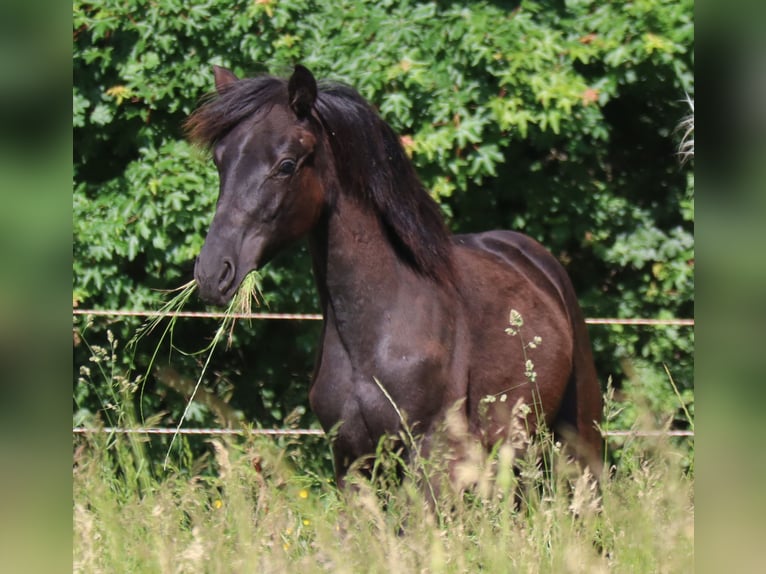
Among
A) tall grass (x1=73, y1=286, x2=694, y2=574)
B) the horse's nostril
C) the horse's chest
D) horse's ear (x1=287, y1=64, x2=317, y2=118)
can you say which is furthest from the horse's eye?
tall grass (x1=73, y1=286, x2=694, y2=574)

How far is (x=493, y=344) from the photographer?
3.81m

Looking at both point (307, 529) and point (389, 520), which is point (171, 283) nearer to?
point (307, 529)

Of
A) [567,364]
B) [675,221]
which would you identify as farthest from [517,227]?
[567,364]

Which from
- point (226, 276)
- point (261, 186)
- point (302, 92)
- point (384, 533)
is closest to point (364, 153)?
point (302, 92)

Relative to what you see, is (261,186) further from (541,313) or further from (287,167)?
(541,313)

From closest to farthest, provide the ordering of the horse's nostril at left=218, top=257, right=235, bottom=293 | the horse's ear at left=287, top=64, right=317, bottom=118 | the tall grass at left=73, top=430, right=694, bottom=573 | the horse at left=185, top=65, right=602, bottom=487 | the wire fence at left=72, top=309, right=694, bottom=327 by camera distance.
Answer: the tall grass at left=73, top=430, right=694, bottom=573 → the horse's nostril at left=218, top=257, right=235, bottom=293 → the horse at left=185, top=65, right=602, bottom=487 → the horse's ear at left=287, top=64, right=317, bottom=118 → the wire fence at left=72, top=309, right=694, bottom=327

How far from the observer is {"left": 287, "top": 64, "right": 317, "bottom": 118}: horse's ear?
134 inches

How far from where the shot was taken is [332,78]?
205 inches

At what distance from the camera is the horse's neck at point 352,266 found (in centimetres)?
355

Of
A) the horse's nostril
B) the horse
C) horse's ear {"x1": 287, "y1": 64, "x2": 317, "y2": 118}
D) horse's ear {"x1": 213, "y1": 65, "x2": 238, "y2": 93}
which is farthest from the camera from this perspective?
horse's ear {"x1": 213, "y1": 65, "x2": 238, "y2": 93}

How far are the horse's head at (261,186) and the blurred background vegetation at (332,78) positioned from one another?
1.74m

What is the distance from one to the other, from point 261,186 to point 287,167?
0.41 ft

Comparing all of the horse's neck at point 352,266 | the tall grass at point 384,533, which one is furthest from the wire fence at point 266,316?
the tall grass at point 384,533

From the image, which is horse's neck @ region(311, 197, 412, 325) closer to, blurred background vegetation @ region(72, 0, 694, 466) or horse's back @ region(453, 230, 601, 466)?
horse's back @ region(453, 230, 601, 466)
